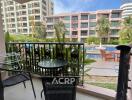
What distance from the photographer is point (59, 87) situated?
165 centimetres

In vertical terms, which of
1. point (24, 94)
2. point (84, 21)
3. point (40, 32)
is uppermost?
point (84, 21)

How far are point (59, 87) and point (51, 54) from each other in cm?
165

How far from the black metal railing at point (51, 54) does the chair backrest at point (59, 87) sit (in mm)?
1000

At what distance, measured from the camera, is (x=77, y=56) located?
2855 millimetres

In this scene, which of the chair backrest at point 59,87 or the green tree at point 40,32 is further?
the green tree at point 40,32

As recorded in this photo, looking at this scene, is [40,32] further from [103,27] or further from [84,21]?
[103,27]

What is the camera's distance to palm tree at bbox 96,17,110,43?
1879 centimetres

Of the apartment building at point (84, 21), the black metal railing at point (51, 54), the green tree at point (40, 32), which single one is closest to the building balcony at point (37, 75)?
the black metal railing at point (51, 54)

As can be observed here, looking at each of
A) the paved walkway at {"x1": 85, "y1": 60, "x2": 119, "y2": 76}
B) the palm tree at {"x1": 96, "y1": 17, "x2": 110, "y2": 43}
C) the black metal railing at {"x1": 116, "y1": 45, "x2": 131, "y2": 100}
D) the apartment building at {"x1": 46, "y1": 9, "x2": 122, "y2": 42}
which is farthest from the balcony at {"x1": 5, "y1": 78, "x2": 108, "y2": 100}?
the palm tree at {"x1": 96, "y1": 17, "x2": 110, "y2": 43}

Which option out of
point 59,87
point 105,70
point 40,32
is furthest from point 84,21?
point 59,87

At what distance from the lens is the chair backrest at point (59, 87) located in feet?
5.30

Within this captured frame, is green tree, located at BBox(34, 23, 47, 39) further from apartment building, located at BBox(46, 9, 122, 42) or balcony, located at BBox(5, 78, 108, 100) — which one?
balcony, located at BBox(5, 78, 108, 100)

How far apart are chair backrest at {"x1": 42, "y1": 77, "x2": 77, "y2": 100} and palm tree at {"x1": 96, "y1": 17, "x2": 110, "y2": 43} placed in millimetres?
17620

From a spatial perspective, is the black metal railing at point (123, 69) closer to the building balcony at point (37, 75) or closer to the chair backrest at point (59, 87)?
the chair backrest at point (59, 87)
